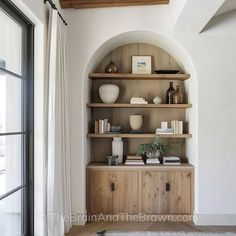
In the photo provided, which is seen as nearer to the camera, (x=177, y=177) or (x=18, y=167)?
(x=18, y=167)

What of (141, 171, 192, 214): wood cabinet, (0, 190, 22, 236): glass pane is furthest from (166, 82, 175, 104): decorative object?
(0, 190, 22, 236): glass pane

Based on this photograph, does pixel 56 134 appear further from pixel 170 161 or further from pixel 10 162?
pixel 170 161

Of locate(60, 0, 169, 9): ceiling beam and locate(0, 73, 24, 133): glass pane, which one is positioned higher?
locate(60, 0, 169, 9): ceiling beam

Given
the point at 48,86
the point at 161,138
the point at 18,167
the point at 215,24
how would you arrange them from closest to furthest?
the point at 18,167, the point at 48,86, the point at 215,24, the point at 161,138

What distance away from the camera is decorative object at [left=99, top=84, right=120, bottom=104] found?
359 centimetres

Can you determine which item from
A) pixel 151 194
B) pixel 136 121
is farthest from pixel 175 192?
pixel 136 121

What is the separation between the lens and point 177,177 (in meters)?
3.42

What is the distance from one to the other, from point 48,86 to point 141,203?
6.35 feet

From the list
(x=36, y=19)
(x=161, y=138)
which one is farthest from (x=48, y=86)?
(x=161, y=138)

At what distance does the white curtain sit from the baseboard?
64.8 inches

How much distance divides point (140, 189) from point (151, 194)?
0.16 metres

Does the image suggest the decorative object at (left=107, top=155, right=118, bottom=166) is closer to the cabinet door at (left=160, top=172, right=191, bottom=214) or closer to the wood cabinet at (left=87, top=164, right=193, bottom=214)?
the wood cabinet at (left=87, top=164, right=193, bottom=214)

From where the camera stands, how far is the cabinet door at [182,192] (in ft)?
11.2

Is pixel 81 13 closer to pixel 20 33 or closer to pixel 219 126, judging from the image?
pixel 20 33
